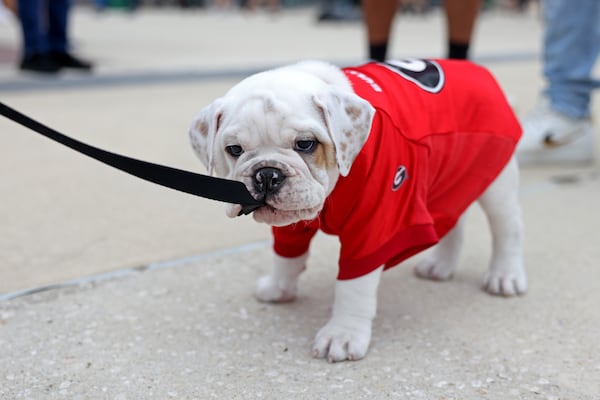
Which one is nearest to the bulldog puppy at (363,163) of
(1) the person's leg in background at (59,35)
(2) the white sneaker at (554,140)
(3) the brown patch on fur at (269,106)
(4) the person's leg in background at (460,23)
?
(3) the brown patch on fur at (269,106)

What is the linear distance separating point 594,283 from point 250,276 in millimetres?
1217

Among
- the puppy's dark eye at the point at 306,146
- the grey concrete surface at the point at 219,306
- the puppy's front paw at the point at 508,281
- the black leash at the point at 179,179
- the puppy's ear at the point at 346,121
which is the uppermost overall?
the puppy's ear at the point at 346,121

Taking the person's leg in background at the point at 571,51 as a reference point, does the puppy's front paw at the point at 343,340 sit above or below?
below

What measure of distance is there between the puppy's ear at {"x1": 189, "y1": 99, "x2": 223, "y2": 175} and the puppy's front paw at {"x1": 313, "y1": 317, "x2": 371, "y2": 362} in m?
0.57

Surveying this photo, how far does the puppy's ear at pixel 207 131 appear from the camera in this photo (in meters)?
1.90

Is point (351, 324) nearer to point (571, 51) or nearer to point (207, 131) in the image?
point (207, 131)

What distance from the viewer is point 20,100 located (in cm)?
571

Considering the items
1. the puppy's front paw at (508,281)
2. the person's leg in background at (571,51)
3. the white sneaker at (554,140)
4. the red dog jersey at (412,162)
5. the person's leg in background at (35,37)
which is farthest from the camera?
the person's leg in background at (35,37)

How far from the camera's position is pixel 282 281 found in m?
2.38

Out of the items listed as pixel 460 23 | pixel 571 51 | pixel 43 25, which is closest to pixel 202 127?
pixel 460 23

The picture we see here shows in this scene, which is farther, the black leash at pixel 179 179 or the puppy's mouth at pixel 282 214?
the puppy's mouth at pixel 282 214

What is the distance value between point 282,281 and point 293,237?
0.24 m

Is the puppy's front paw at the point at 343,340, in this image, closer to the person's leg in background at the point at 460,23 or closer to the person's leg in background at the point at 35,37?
the person's leg in background at the point at 460,23

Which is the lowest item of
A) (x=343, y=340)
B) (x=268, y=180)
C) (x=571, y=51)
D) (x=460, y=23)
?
(x=343, y=340)
